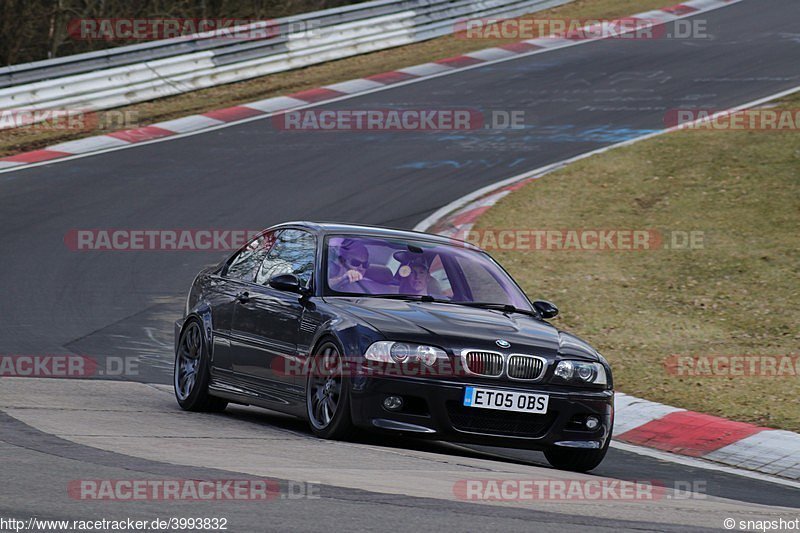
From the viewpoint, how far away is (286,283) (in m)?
8.60

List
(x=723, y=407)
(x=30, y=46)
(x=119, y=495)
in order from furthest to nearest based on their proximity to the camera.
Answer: (x=30, y=46), (x=723, y=407), (x=119, y=495)

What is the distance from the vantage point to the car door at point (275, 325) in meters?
8.56

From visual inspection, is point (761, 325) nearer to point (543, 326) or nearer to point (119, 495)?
point (543, 326)

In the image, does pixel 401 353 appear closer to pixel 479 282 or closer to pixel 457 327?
pixel 457 327

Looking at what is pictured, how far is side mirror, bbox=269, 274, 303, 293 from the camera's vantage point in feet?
28.2

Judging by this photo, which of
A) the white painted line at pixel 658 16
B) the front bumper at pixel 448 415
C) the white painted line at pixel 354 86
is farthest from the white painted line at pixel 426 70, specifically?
the front bumper at pixel 448 415

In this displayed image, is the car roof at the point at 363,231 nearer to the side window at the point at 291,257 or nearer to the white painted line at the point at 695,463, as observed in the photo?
the side window at the point at 291,257

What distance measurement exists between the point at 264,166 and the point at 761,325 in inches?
340

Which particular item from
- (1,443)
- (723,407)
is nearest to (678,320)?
(723,407)

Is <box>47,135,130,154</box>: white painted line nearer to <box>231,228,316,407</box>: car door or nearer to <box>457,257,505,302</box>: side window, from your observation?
<box>231,228,316,407</box>: car door

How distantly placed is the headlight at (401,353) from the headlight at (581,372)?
765 millimetres

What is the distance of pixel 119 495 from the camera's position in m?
5.80

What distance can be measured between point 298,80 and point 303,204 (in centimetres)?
864

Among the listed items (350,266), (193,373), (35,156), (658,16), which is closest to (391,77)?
(658,16)
